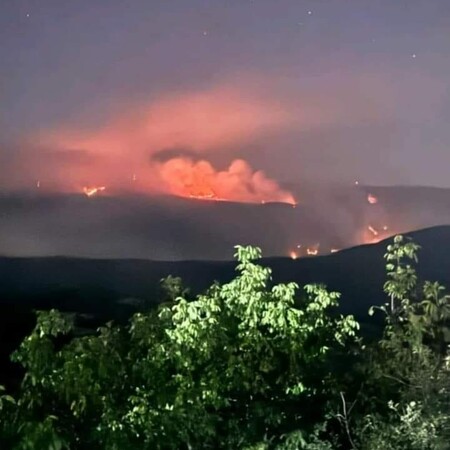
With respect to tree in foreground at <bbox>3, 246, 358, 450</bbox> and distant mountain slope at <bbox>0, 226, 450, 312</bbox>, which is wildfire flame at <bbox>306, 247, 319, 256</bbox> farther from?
tree in foreground at <bbox>3, 246, 358, 450</bbox>

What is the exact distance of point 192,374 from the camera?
17.3 ft

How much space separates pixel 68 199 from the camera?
282 inches

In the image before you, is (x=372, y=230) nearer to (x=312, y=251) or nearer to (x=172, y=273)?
(x=312, y=251)

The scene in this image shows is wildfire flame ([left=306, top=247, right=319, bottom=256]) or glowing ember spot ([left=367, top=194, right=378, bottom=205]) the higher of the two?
glowing ember spot ([left=367, top=194, right=378, bottom=205])

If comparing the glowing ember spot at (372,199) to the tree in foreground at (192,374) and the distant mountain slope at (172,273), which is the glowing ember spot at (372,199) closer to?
the distant mountain slope at (172,273)

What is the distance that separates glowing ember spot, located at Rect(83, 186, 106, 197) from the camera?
7109mm

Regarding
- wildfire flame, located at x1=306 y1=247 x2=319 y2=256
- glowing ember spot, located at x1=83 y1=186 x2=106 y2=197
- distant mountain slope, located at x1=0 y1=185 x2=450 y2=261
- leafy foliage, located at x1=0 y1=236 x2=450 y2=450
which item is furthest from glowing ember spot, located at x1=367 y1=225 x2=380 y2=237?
glowing ember spot, located at x1=83 y1=186 x2=106 y2=197

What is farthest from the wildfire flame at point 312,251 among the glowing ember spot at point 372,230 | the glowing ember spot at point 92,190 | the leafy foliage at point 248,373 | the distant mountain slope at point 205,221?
the glowing ember spot at point 92,190

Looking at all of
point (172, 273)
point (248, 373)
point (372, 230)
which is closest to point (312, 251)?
point (372, 230)

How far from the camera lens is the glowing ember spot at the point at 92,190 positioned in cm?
711

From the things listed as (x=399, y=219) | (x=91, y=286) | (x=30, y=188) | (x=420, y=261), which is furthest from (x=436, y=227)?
(x=30, y=188)

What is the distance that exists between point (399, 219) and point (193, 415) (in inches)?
107

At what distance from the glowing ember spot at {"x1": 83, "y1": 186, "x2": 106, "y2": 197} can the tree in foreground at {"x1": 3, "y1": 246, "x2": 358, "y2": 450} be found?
6.23 feet

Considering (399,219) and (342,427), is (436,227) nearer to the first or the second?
(399,219)
